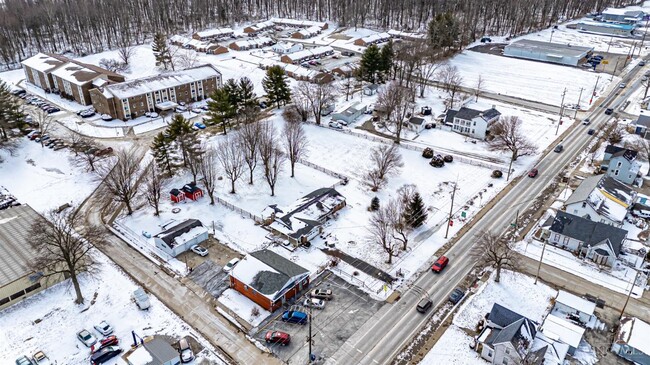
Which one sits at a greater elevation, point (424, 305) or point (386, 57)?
point (386, 57)

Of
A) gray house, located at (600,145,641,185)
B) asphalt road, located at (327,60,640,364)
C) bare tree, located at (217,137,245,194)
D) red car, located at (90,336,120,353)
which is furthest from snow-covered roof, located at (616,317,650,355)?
bare tree, located at (217,137,245,194)

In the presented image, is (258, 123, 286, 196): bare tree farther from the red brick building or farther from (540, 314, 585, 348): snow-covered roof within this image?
(540, 314, 585, 348): snow-covered roof

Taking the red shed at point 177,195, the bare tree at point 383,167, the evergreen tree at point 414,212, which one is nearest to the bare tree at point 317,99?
the bare tree at point 383,167

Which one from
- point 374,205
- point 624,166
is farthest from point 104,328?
point 624,166

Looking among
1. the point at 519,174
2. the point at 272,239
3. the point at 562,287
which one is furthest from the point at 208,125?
the point at 562,287

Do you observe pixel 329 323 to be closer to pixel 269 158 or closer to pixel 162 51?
pixel 269 158

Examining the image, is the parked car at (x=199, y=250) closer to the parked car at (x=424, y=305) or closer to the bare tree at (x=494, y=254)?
the parked car at (x=424, y=305)
